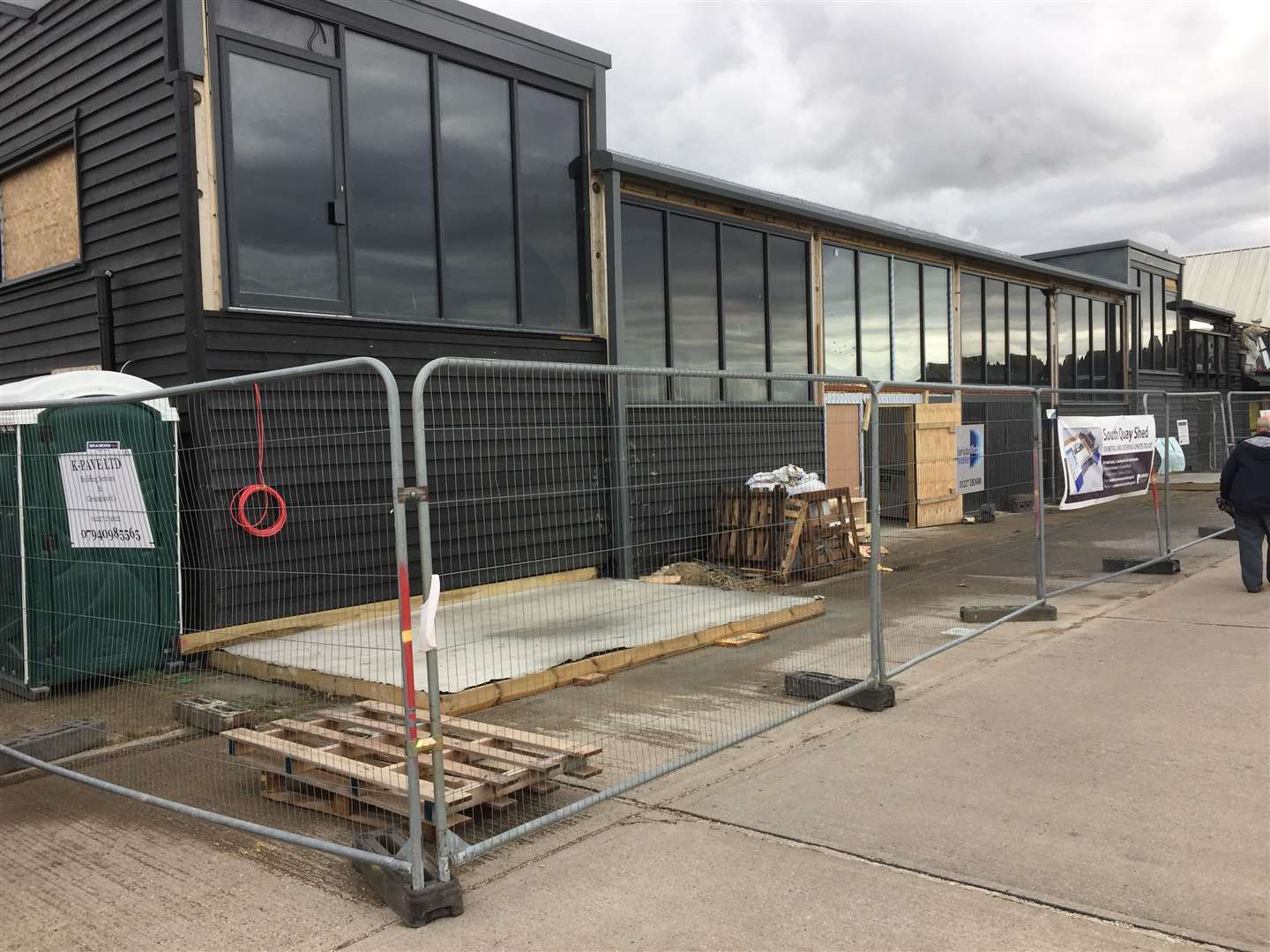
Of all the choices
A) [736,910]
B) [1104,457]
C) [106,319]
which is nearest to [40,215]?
[106,319]

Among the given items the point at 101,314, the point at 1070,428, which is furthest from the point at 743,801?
the point at 101,314

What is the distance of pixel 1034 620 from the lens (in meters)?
8.73

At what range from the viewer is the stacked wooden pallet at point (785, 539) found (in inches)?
267

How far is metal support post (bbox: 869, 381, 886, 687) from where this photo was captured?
19.6ft

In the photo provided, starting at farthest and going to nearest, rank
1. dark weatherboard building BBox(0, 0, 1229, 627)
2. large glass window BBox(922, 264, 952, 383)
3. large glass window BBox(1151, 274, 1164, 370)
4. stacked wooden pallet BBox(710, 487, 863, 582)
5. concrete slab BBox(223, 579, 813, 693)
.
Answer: large glass window BBox(1151, 274, 1164, 370)
large glass window BBox(922, 264, 952, 383)
dark weatherboard building BBox(0, 0, 1229, 627)
stacked wooden pallet BBox(710, 487, 863, 582)
concrete slab BBox(223, 579, 813, 693)

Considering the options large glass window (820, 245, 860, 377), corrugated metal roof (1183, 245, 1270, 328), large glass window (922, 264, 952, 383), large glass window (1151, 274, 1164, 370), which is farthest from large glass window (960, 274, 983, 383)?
corrugated metal roof (1183, 245, 1270, 328)

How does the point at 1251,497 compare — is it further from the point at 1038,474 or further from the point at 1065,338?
the point at 1065,338

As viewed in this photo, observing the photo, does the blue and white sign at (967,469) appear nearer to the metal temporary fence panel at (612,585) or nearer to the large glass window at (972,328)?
the metal temporary fence panel at (612,585)

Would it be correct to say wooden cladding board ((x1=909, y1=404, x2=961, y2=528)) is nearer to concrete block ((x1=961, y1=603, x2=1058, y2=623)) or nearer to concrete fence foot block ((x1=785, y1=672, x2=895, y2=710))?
concrete block ((x1=961, y1=603, x2=1058, y2=623))

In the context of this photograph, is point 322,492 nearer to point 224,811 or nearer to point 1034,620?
point 224,811

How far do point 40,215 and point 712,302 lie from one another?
23.9 ft

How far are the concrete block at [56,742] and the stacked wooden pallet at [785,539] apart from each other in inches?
153

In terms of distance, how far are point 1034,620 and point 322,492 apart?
6287 millimetres

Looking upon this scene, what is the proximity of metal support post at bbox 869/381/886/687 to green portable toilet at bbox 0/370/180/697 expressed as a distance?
4.31 meters
